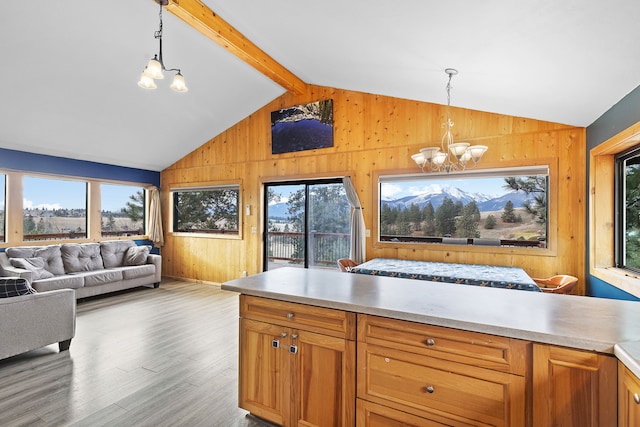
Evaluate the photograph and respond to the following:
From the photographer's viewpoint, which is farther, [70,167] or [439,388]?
[70,167]

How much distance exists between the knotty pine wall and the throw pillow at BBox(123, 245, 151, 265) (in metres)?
0.91

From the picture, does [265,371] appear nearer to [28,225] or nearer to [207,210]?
[207,210]

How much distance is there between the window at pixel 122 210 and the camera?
6449 mm

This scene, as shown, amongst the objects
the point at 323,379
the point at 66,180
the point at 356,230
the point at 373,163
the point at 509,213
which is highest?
the point at 373,163

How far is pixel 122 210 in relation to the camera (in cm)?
678

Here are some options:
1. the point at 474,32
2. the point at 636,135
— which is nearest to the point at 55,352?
the point at 474,32

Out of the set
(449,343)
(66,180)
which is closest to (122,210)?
(66,180)

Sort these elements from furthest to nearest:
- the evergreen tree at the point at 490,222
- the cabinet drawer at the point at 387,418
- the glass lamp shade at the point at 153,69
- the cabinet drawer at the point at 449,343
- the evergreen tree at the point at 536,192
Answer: the evergreen tree at the point at 490,222 < the evergreen tree at the point at 536,192 < the glass lamp shade at the point at 153,69 < the cabinet drawer at the point at 387,418 < the cabinet drawer at the point at 449,343

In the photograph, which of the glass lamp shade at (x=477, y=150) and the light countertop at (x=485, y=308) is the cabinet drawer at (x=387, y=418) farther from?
the glass lamp shade at (x=477, y=150)

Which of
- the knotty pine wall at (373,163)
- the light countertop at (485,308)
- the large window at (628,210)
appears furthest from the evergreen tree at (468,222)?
the light countertop at (485,308)

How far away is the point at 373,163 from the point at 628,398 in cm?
406

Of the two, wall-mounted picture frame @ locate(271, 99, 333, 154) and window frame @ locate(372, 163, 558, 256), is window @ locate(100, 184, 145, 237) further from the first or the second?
window frame @ locate(372, 163, 558, 256)

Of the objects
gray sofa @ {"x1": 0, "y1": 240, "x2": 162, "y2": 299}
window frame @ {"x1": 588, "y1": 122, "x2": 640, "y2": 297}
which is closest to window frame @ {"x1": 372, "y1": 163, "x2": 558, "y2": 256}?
window frame @ {"x1": 588, "y1": 122, "x2": 640, "y2": 297}

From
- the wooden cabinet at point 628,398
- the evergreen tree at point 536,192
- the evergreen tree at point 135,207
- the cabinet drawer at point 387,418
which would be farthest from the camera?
the evergreen tree at point 135,207
